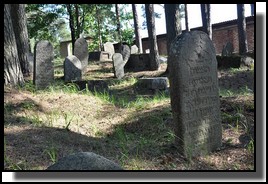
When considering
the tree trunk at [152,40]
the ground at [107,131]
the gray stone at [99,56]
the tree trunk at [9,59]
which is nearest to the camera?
the ground at [107,131]

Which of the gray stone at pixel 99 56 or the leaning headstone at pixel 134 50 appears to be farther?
the leaning headstone at pixel 134 50

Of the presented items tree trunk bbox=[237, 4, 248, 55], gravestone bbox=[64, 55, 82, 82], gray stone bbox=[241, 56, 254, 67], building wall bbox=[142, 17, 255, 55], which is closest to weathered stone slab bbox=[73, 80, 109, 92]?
gravestone bbox=[64, 55, 82, 82]

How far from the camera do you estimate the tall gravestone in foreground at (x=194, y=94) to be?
12.2ft

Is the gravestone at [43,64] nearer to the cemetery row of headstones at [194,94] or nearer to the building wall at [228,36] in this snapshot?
the cemetery row of headstones at [194,94]

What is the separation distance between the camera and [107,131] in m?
5.02

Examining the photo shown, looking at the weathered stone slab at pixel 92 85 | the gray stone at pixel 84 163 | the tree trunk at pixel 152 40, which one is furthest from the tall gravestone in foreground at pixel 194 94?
the tree trunk at pixel 152 40

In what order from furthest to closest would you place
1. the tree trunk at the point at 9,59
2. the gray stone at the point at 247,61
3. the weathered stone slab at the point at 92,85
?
the gray stone at the point at 247,61 → the weathered stone slab at the point at 92,85 → the tree trunk at the point at 9,59

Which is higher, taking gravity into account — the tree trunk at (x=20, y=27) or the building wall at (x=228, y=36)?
the tree trunk at (x=20, y=27)

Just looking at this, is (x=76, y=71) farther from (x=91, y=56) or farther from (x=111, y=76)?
(x=91, y=56)

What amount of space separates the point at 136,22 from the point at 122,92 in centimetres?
1039

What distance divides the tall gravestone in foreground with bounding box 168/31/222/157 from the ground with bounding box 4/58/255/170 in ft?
0.65

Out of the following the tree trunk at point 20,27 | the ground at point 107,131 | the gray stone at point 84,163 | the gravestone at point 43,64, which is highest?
the tree trunk at point 20,27

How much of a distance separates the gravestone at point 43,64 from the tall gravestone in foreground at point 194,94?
447cm

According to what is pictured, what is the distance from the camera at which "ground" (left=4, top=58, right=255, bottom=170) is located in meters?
3.68
